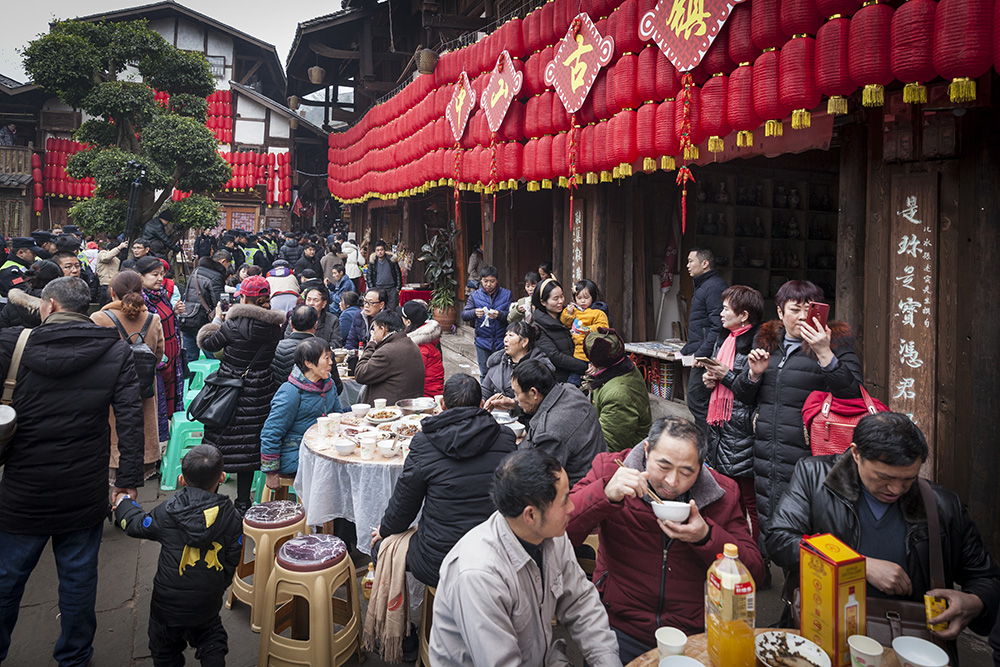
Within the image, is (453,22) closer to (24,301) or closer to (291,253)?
(291,253)

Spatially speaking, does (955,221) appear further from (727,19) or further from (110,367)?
(110,367)

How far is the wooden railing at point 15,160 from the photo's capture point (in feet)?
64.8

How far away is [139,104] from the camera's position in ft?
47.5

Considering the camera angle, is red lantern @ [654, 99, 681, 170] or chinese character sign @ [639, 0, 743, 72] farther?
red lantern @ [654, 99, 681, 170]

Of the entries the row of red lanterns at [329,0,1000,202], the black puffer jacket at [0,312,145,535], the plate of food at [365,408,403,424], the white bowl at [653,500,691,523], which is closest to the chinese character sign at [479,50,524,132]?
the row of red lanterns at [329,0,1000,202]

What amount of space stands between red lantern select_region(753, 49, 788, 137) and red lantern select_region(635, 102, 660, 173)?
3.85 ft

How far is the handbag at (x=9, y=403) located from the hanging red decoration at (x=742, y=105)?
4.96 metres

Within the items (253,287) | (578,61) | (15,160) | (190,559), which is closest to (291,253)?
(253,287)

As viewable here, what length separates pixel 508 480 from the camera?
2113 millimetres

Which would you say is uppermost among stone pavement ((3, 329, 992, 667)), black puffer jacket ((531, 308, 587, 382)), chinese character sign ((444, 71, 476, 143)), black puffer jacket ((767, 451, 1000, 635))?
chinese character sign ((444, 71, 476, 143))

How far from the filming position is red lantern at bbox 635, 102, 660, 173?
231 inches

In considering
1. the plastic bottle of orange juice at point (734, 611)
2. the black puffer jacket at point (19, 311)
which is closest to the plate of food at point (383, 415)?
the black puffer jacket at point (19, 311)

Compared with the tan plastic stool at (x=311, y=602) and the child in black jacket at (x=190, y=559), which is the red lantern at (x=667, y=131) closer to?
the tan plastic stool at (x=311, y=602)

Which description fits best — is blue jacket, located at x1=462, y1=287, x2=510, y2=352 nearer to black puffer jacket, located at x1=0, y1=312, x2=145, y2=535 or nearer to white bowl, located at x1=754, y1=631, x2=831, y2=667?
black puffer jacket, located at x1=0, y1=312, x2=145, y2=535
